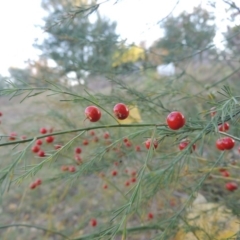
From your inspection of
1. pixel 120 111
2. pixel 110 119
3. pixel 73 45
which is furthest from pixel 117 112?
pixel 73 45

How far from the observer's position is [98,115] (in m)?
0.64

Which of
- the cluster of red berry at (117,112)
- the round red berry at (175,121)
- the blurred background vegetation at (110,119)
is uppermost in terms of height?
the blurred background vegetation at (110,119)

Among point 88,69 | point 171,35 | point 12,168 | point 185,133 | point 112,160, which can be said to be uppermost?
point 171,35

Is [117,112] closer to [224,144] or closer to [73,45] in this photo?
[224,144]

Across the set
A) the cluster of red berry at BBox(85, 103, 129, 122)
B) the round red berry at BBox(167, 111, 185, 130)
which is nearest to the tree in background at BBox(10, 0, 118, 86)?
the cluster of red berry at BBox(85, 103, 129, 122)

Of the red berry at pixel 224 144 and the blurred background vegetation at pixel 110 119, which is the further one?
the blurred background vegetation at pixel 110 119

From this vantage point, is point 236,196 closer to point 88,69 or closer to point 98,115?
point 88,69

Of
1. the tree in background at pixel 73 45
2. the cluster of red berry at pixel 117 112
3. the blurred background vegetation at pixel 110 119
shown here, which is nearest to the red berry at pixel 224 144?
the blurred background vegetation at pixel 110 119

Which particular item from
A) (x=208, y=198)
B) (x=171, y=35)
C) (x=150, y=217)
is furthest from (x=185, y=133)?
(x=171, y=35)

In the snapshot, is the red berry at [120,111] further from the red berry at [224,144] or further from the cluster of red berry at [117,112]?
the red berry at [224,144]

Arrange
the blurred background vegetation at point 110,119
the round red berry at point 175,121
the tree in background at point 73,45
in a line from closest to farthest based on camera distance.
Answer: the round red berry at point 175,121 → the blurred background vegetation at point 110,119 → the tree in background at point 73,45

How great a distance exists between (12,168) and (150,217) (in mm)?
1116

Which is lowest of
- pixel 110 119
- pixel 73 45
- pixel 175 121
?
pixel 175 121

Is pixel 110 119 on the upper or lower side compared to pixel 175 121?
upper
